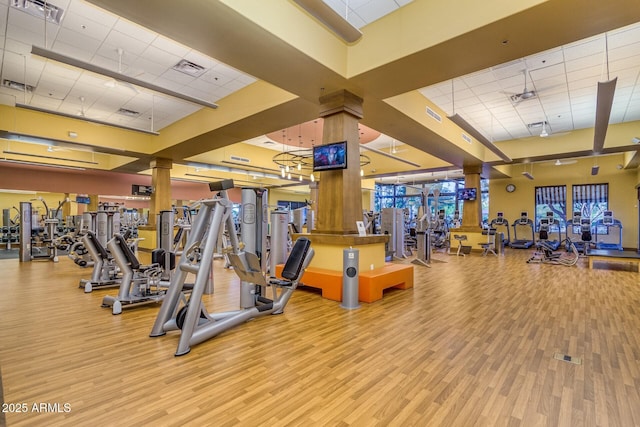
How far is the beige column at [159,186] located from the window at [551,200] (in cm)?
1459

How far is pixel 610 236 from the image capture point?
38.9ft

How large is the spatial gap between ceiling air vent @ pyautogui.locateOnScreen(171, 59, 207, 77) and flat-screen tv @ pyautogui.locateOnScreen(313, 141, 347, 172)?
2672 mm

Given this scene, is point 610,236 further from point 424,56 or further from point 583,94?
point 424,56

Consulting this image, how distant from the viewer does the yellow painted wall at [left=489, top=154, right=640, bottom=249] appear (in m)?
11.4

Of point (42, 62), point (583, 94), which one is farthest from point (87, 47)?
point (583, 94)

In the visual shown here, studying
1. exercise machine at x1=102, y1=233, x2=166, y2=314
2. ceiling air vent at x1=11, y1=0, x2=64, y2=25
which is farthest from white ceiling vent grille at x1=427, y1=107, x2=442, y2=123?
ceiling air vent at x1=11, y1=0, x2=64, y2=25

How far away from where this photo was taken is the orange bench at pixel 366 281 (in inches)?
171

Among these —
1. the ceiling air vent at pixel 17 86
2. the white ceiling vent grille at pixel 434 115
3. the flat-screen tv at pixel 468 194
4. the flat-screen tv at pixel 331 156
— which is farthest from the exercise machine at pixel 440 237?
the ceiling air vent at pixel 17 86

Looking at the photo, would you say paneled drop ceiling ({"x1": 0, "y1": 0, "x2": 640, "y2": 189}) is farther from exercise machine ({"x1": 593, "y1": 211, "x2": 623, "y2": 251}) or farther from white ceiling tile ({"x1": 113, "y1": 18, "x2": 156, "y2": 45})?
exercise machine ({"x1": 593, "y1": 211, "x2": 623, "y2": 251})

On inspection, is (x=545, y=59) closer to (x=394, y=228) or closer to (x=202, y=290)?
(x=394, y=228)

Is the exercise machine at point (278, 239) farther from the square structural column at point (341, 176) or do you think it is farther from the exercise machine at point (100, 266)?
the exercise machine at point (100, 266)

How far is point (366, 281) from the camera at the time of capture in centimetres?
434

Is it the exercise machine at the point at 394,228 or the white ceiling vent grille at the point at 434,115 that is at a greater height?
the white ceiling vent grille at the point at 434,115

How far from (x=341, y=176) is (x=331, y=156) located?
0.37 m
